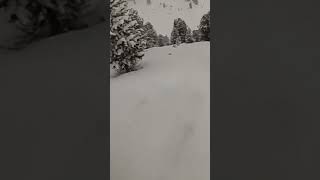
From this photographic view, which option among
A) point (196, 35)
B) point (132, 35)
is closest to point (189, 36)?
point (196, 35)

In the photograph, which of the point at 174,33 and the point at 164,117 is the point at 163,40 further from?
the point at 164,117

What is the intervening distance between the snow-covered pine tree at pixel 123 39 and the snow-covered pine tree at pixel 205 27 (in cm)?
19

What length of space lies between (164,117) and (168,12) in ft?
1.07

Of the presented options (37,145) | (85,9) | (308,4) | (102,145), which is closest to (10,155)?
(37,145)

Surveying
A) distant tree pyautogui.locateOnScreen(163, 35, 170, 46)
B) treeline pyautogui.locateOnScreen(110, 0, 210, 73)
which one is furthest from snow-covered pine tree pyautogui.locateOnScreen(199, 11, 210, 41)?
distant tree pyautogui.locateOnScreen(163, 35, 170, 46)

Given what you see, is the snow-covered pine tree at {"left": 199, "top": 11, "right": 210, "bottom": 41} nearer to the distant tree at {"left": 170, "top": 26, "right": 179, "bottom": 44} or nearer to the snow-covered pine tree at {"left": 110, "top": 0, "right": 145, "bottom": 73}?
the distant tree at {"left": 170, "top": 26, "right": 179, "bottom": 44}

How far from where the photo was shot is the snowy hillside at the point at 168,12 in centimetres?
112

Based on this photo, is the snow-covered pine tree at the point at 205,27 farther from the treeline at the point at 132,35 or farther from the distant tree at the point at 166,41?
the distant tree at the point at 166,41

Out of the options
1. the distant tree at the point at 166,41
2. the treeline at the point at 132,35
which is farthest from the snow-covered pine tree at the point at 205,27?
the distant tree at the point at 166,41

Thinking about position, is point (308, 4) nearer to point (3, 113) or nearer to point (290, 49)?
point (290, 49)

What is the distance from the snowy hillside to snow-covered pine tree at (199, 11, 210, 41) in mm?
13

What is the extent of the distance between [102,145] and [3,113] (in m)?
0.27

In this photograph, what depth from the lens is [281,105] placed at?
1001 millimetres

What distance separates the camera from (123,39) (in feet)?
3.66
